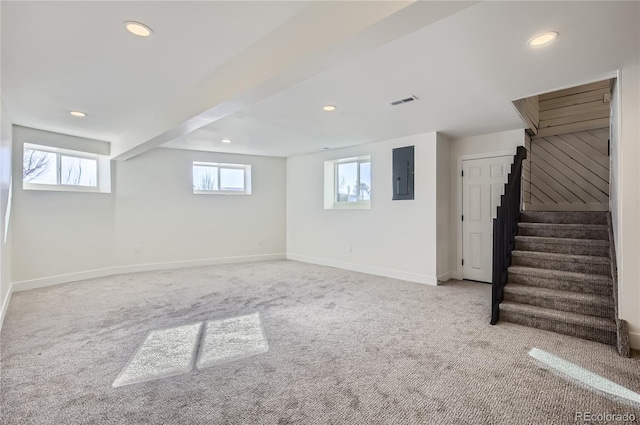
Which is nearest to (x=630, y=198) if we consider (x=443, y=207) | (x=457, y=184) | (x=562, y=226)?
(x=562, y=226)

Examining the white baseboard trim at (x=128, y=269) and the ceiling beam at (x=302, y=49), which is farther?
the white baseboard trim at (x=128, y=269)

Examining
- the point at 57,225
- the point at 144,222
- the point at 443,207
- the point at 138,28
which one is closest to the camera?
the point at 138,28

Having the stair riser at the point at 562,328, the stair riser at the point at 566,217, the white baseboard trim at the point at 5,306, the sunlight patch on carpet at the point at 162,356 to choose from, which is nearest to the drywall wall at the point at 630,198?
the stair riser at the point at 562,328

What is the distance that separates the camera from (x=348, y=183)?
6.45m

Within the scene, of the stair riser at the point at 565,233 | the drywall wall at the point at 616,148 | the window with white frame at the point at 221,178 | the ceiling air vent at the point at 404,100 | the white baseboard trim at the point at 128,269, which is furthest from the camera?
the window with white frame at the point at 221,178

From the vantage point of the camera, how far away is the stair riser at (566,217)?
3.95 m

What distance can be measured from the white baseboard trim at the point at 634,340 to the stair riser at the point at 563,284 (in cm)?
54

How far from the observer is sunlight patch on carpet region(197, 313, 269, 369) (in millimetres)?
2499

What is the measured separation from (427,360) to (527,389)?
65 centimetres

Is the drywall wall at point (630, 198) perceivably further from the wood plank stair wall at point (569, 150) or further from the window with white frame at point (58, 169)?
the window with white frame at point (58, 169)

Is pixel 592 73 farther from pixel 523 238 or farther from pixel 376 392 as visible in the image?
pixel 376 392

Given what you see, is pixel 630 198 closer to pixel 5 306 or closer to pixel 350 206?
pixel 350 206

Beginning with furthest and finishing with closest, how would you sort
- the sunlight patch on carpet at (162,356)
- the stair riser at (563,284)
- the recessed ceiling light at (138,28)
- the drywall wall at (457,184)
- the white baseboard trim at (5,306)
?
1. the drywall wall at (457,184)
2. the white baseboard trim at (5,306)
3. the stair riser at (563,284)
4. the sunlight patch on carpet at (162,356)
5. the recessed ceiling light at (138,28)

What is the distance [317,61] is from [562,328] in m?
3.24
